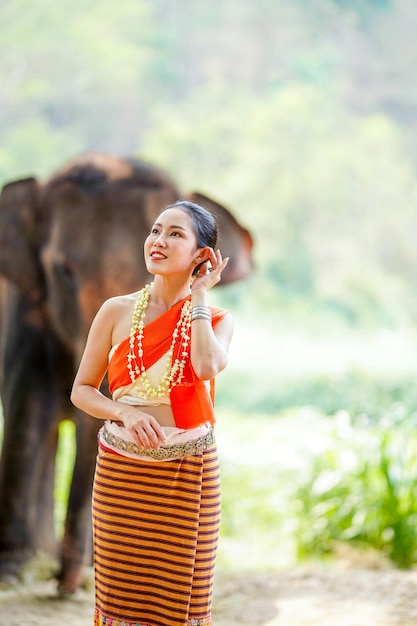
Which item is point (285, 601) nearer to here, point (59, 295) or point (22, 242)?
point (59, 295)

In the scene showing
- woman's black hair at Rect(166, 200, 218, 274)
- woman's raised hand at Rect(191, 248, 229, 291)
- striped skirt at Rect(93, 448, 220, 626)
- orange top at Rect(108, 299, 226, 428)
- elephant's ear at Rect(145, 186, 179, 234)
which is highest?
elephant's ear at Rect(145, 186, 179, 234)

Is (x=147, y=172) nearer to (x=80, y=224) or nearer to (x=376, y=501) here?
(x=80, y=224)

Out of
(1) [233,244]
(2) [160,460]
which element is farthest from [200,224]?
(1) [233,244]

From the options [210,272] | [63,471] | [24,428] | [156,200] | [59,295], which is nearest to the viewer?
[210,272]

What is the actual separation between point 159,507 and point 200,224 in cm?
52

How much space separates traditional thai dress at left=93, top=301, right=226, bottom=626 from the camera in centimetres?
174

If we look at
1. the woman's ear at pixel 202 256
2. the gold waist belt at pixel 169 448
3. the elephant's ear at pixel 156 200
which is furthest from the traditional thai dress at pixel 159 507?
the elephant's ear at pixel 156 200

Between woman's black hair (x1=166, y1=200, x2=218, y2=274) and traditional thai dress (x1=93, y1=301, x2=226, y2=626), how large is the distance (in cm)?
14

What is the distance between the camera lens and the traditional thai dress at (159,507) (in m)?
1.74

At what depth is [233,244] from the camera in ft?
11.0

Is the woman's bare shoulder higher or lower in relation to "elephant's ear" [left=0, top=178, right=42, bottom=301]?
lower

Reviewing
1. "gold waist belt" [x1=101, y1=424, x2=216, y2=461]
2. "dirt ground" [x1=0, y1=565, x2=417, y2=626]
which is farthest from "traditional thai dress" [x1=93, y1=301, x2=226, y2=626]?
"dirt ground" [x1=0, y1=565, x2=417, y2=626]

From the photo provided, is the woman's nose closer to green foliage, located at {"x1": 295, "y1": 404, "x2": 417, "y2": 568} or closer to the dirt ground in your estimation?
the dirt ground

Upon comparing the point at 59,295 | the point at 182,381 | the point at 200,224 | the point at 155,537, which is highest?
the point at 59,295
